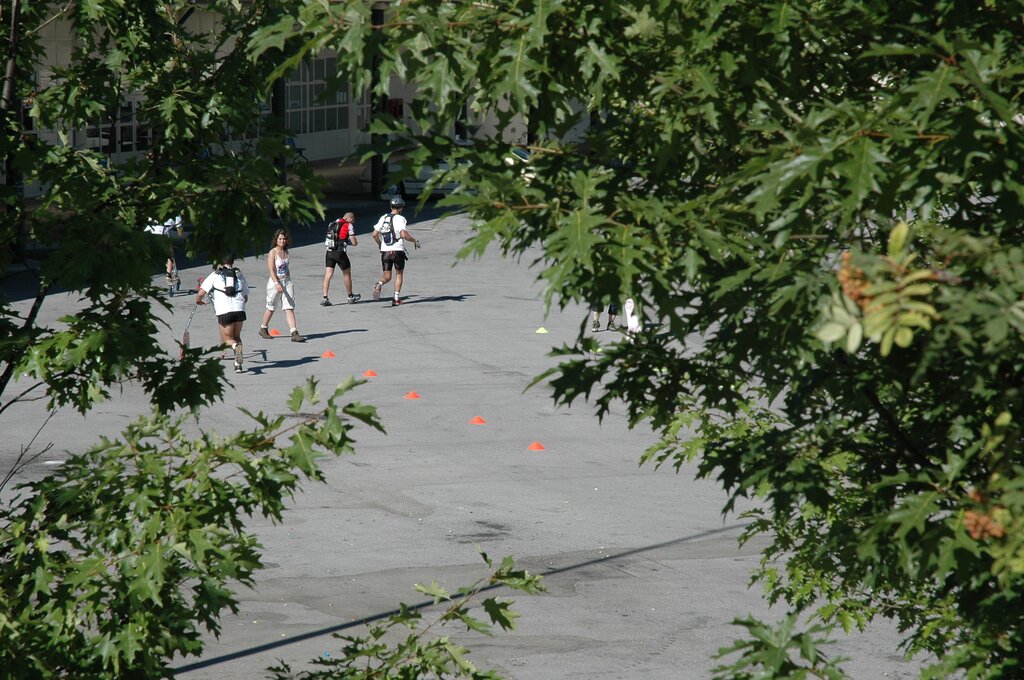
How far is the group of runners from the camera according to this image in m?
17.2

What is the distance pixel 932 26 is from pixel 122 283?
3092mm

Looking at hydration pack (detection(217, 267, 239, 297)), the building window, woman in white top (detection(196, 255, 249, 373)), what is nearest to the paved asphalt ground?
woman in white top (detection(196, 255, 249, 373))

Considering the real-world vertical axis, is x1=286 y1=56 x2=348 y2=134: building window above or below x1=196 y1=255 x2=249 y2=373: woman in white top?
above

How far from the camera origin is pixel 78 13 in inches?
216

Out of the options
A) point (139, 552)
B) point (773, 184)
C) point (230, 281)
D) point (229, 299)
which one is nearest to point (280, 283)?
point (230, 281)

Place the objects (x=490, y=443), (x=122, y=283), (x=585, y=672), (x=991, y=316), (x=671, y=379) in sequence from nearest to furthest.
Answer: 1. (x=991, y=316)
2. (x=671, y=379)
3. (x=122, y=283)
4. (x=585, y=672)
5. (x=490, y=443)

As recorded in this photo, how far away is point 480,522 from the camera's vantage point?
12.6m

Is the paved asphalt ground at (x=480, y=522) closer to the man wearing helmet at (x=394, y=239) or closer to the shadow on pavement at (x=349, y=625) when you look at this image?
the shadow on pavement at (x=349, y=625)

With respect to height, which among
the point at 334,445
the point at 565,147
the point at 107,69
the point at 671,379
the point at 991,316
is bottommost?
the point at 334,445

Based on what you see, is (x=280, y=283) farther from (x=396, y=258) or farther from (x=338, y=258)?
(x=396, y=258)

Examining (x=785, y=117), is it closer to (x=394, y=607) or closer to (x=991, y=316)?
(x=991, y=316)

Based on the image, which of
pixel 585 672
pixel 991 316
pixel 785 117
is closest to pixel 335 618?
pixel 585 672

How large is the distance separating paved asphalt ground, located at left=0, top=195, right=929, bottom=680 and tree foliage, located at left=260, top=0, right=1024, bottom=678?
3.28 m

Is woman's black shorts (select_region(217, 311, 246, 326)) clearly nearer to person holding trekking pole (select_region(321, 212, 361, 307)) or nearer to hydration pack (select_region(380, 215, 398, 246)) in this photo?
person holding trekking pole (select_region(321, 212, 361, 307))
